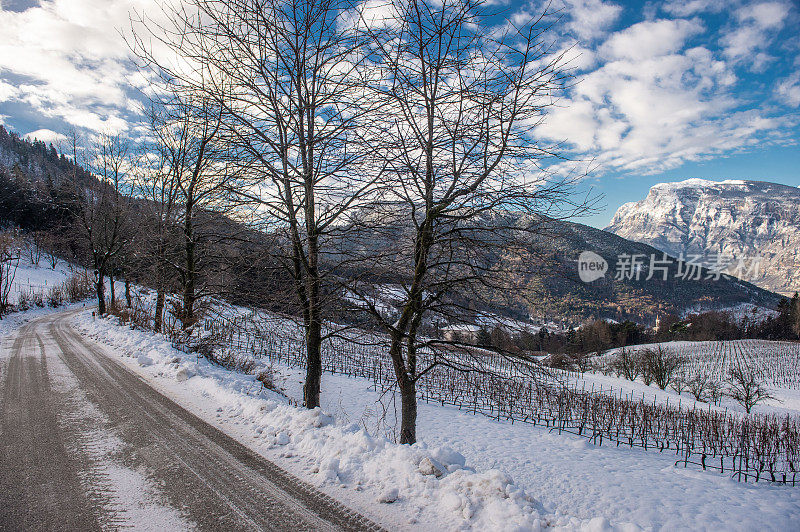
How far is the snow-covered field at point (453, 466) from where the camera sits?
3121mm

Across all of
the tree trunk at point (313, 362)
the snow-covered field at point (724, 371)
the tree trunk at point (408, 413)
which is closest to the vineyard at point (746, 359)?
the snow-covered field at point (724, 371)

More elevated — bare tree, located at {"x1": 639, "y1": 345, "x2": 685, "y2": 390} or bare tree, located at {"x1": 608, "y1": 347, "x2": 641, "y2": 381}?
bare tree, located at {"x1": 639, "y1": 345, "x2": 685, "y2": 390}

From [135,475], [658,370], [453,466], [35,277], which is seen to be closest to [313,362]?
[135,475]

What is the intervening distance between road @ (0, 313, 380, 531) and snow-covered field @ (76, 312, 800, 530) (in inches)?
11.8

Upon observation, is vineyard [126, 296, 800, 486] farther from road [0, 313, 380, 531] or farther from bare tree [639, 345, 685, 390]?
bare tree [639, 345, 685, 390]

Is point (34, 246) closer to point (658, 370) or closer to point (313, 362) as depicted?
point (313, 362)

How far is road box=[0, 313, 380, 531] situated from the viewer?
9.59ft

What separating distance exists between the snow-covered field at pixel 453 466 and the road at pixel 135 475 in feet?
0.99

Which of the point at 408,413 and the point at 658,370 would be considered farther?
the point at 658,370

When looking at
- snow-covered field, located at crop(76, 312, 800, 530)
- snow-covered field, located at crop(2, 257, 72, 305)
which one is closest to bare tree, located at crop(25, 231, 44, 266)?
snow-covered field, located at crop(2, 257, 72, 305)

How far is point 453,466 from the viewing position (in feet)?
12.4

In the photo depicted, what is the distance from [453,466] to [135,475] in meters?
3.34

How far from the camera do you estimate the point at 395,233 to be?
6734 millimetres

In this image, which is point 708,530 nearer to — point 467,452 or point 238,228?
point 467,452
